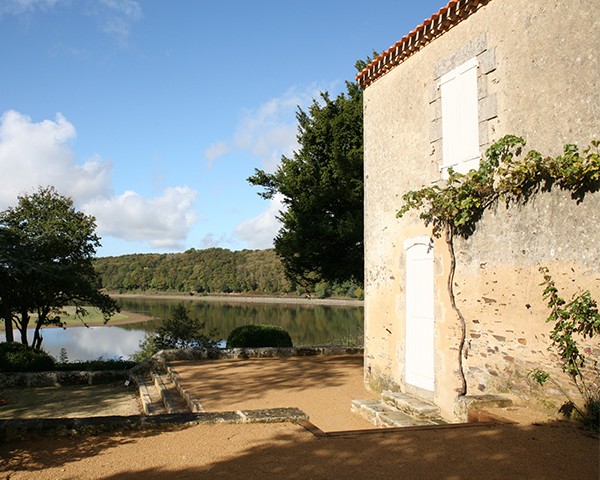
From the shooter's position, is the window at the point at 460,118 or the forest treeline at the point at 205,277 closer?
the window at the point at 460,118

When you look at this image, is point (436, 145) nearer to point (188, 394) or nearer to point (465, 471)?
point (465, 471)

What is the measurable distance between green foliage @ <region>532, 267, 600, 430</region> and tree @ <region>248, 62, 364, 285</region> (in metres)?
7.40

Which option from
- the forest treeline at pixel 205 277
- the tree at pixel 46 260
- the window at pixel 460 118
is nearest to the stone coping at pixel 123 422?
the window at pixel 460 118

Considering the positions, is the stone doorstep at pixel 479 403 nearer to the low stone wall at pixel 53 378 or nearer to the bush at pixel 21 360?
the low stone wall at pixel 53 378

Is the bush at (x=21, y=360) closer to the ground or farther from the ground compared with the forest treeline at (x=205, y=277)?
closer to the ground

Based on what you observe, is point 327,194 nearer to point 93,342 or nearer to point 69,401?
point 69,401

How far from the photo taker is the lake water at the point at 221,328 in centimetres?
2489

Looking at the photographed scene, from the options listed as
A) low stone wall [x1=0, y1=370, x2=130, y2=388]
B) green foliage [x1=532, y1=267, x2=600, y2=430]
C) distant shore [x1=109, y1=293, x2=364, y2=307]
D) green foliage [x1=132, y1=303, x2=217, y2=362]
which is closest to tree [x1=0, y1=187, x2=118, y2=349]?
green foliage [x1=132, y1=303, x2=217, y2=362]

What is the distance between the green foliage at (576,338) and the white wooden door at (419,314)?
1907 mm

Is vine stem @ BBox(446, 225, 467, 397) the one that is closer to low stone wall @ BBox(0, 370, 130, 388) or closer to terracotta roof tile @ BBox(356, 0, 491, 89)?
terracotta roof tile @ BBox(356, 0, 491, 89)

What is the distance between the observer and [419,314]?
682cm

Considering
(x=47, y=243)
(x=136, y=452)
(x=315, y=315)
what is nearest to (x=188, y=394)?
(x=136, y=452)

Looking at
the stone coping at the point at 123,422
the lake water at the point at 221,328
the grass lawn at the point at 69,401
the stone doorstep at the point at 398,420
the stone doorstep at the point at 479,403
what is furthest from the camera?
the lake water at the point at 221,328

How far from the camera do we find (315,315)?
130ft
